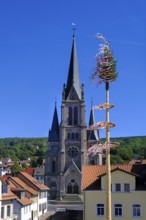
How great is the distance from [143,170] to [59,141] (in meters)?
67.1

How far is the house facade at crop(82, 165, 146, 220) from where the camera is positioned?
34688mm

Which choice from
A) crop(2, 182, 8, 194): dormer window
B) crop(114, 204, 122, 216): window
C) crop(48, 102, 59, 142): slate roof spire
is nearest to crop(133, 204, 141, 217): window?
crop(114, 204, 122, 216): window

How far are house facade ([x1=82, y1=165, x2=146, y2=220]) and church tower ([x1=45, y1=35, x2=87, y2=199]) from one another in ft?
207

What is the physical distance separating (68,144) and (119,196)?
68408 mm

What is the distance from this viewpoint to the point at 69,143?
10331cm

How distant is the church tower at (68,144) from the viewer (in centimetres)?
9919

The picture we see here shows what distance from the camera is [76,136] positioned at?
341ft

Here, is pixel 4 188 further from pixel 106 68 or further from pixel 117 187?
pixel 106 68

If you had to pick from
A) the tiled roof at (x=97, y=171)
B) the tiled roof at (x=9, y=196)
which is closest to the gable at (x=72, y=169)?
the tiled roof at (x=9, y=196)

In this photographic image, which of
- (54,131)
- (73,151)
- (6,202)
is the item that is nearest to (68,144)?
(73,151)

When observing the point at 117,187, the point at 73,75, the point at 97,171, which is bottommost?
the point at 117,187

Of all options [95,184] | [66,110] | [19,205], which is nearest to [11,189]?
[19,205]

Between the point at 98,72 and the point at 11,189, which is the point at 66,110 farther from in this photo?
the point at 98,72

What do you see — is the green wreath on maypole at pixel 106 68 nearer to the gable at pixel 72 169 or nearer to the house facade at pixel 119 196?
the house facade at pixel 119 196
